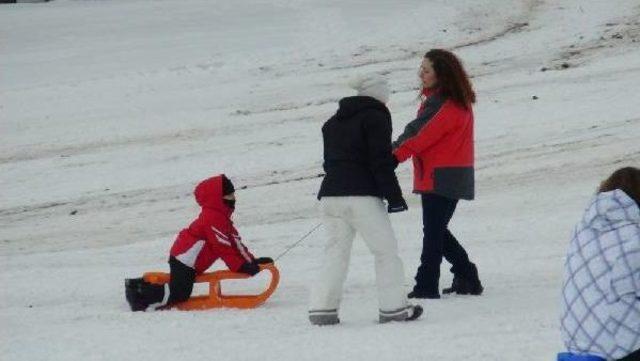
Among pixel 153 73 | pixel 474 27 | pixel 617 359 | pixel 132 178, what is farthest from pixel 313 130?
pixel 617 359

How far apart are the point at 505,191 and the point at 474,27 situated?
1095cm

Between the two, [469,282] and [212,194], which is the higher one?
[212,194]

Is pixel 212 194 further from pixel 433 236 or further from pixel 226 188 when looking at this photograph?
pixel 433 236

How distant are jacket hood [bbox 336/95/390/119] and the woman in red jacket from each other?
0.47 metres

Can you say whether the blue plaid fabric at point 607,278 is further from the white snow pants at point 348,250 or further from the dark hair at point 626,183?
the white snow pants at point 348,250

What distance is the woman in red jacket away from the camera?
780cm

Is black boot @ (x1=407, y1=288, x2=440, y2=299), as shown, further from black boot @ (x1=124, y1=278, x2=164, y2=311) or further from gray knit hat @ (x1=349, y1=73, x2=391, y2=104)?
black boot @ (x1=124, y1=278, x2=164, y2=311)

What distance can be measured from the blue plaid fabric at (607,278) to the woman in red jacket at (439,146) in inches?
116

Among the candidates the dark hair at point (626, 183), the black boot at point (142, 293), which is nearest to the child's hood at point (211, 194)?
the black boot at point (142, 293)

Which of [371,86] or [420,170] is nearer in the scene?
[371,86]

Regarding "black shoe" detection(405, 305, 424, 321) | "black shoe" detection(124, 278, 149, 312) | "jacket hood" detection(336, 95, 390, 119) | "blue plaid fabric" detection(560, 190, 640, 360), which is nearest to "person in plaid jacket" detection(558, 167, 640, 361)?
"blue plaid fabric" detection(560, 190, 640, 360)

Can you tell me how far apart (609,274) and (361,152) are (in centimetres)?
279

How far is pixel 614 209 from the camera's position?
4707mm

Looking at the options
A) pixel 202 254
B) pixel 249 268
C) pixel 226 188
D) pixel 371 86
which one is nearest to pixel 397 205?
pixel 371 86
